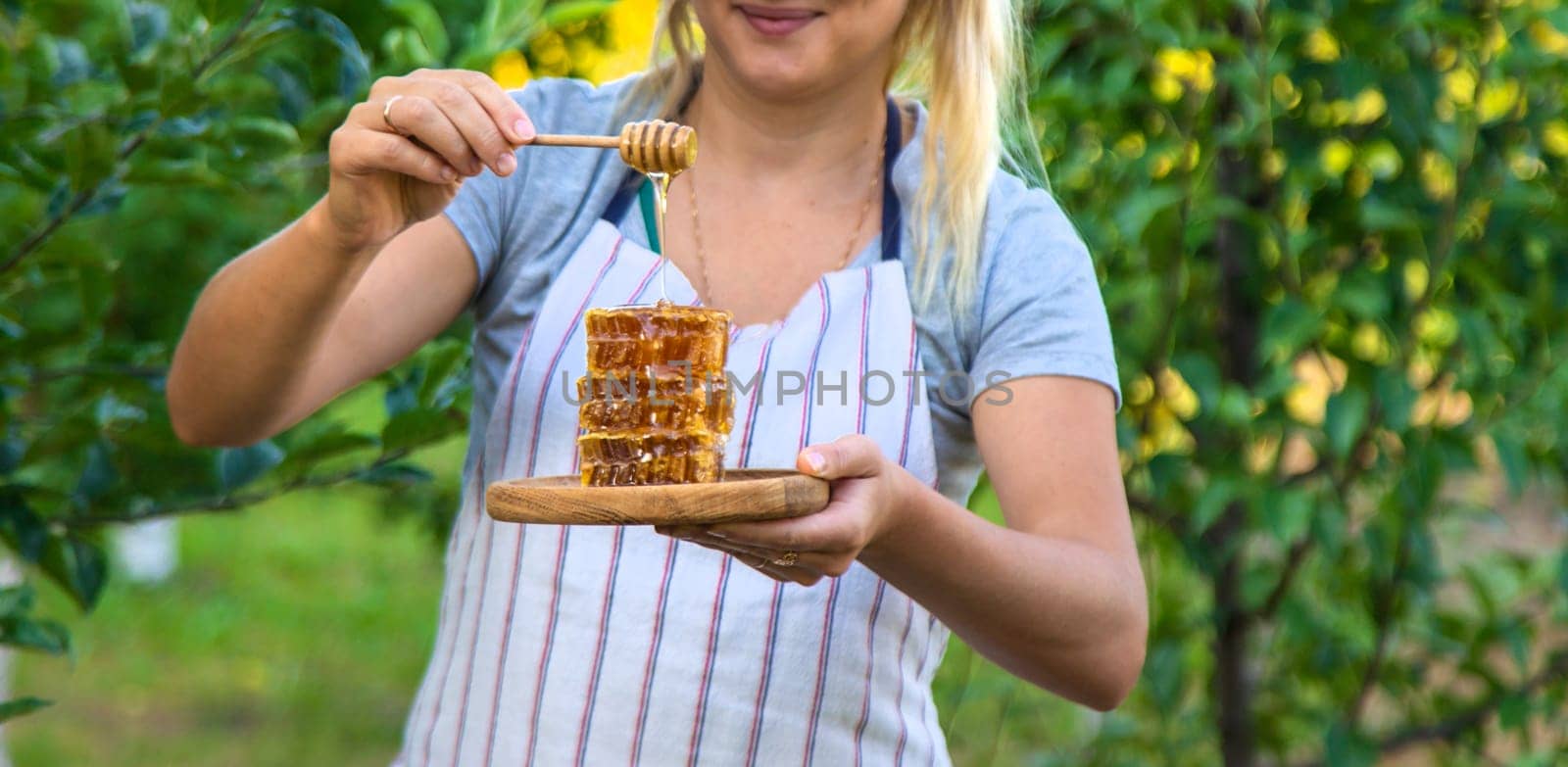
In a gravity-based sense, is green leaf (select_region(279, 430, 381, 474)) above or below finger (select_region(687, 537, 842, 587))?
above

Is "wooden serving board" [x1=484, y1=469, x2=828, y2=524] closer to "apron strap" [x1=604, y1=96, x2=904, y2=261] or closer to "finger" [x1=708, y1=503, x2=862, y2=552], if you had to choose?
"finger" [x1=708, y1=503, x2=862, y2=552]

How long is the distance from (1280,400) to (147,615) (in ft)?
16.1

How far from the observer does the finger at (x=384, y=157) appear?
165 cm

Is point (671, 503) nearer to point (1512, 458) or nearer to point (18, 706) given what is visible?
point (18, 706)

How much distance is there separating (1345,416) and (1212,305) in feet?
1.57

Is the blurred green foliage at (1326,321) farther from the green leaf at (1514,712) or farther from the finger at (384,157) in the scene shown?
the finger at (384,157)

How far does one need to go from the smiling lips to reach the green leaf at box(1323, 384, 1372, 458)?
1391 millimetres

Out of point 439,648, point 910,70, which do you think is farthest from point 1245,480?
point 439,648

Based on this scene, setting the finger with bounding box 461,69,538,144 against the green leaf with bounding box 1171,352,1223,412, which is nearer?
the finger with bounding box 461,69,538,144

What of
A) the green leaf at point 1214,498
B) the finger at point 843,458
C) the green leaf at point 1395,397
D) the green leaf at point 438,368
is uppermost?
the green leaf at point 1395,397

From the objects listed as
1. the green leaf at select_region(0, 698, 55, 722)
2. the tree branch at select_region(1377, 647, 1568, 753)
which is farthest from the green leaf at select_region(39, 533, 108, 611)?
the tree branch at select_region(1377, 647, 1568, 753)

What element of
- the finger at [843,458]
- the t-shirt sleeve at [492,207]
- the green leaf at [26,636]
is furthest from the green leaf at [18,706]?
the finger at [843,458]

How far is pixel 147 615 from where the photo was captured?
650 centimetres

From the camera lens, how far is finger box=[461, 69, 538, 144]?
5.46ft
